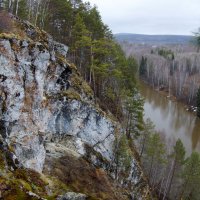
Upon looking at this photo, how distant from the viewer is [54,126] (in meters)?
27.4

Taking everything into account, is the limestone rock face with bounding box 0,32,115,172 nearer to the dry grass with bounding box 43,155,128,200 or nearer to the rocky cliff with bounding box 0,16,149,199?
the rocky cliff with bounding box 0,16,149,199

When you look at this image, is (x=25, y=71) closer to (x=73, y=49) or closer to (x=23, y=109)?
(x=23, y=109)

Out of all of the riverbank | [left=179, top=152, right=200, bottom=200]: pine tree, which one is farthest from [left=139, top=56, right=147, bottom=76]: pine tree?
[left=179, top=152, right=200, bottom=200]: pine tree

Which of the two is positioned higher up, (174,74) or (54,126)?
(54,126)

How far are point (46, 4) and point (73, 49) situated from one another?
415 inches

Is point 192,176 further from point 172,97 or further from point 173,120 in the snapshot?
point 172,97

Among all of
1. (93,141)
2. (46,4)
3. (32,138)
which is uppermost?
(46,4)

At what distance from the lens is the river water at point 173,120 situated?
201ft

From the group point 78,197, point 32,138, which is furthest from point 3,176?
point 32,138

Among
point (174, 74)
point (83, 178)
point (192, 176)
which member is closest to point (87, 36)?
point (83, 178)

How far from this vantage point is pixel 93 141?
30.4m

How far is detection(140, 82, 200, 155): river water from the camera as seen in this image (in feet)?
201

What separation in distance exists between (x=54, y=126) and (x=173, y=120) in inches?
2002

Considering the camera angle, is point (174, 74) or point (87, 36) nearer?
point (87, 36)
